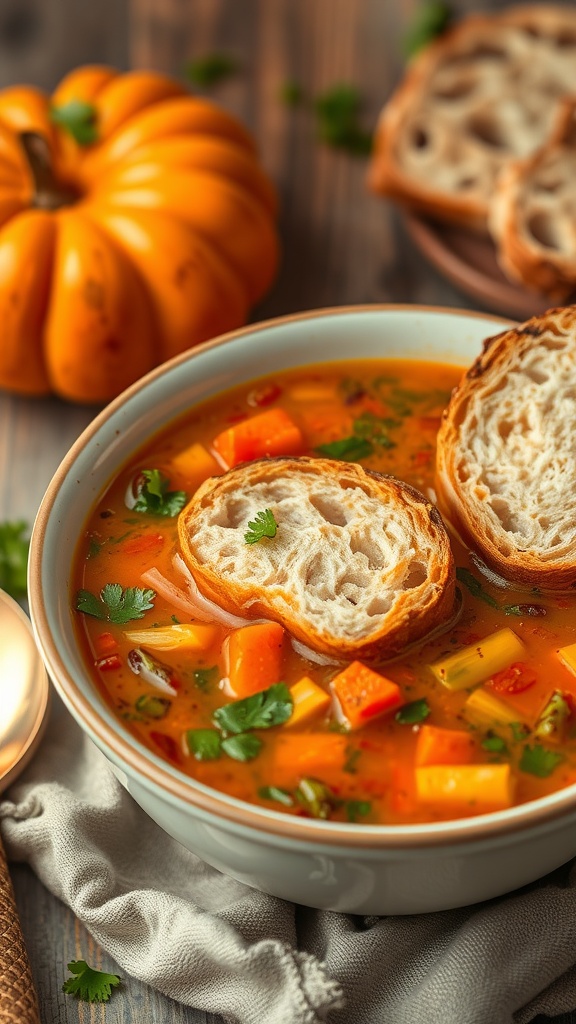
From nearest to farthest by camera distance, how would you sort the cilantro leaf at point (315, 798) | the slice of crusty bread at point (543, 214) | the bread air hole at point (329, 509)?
the cilantro leaf at point (315, 798) → the bread air hole at point (329, 509) → the slice of crusty bread at point (543, 214)

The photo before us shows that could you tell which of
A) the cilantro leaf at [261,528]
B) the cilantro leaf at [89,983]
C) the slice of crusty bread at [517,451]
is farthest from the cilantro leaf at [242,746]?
the slice of crusty bread at [517,451]

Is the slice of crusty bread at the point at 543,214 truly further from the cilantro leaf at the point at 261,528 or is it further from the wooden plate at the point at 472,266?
the cilantro leaf at the point at 261,528

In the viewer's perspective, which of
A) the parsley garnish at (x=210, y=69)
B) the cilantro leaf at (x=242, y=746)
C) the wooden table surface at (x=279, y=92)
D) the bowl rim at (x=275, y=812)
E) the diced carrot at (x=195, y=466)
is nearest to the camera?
the bowl rim at (x=275, y=812)

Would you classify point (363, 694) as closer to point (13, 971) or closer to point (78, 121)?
point (13, 971)

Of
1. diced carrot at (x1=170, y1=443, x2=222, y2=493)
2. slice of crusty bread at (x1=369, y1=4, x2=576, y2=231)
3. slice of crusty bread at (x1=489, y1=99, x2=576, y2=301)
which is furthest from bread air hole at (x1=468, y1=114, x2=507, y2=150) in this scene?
diced carrot at (x1=170, y1=443, x2=222, y2=493)

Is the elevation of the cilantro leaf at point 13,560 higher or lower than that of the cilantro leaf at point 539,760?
lower

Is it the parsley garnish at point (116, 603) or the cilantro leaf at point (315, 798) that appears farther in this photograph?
the parsley garnish at point (116, 603)

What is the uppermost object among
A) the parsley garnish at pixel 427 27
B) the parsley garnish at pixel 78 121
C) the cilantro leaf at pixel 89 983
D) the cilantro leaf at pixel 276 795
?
the parsley garnish at pixel 427 27
